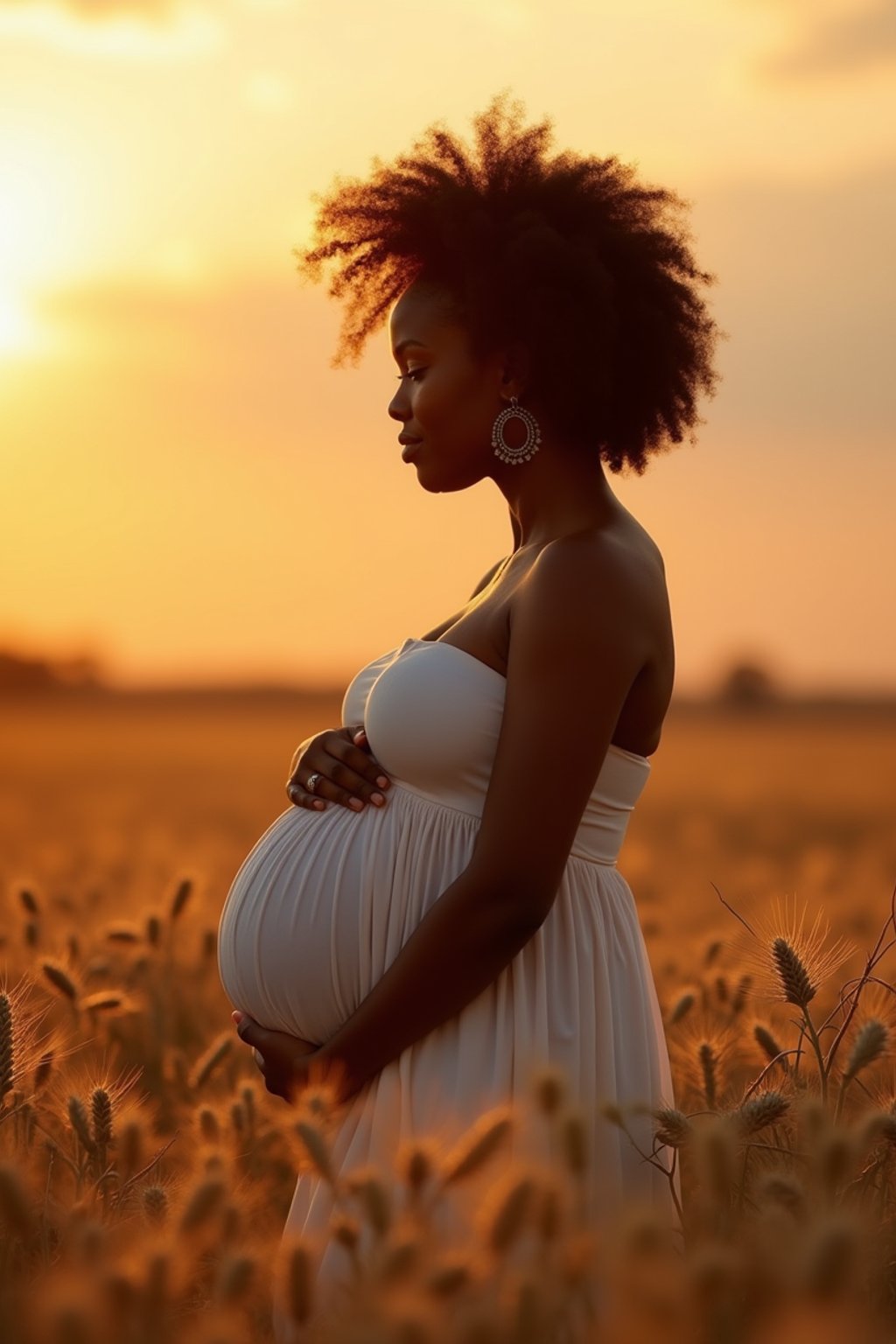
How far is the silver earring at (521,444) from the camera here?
3.35 m

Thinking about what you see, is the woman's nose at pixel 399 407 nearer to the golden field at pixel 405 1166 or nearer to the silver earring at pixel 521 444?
the silver earring at pixel 521 444

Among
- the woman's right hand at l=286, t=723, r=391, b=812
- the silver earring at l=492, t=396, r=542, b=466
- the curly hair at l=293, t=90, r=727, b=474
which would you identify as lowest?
the woman's right hand at l=286, t=723, r=391, b=812

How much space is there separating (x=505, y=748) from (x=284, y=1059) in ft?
2.64

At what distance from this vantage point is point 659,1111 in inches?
108

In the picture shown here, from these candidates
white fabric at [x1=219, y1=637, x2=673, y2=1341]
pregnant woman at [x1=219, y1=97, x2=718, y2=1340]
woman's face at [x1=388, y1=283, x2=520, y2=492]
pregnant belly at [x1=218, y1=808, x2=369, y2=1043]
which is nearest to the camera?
pregnant woman at [x1=219, y1=97, x2=718, y2=1340]

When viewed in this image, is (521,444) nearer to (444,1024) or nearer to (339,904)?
(339,904)

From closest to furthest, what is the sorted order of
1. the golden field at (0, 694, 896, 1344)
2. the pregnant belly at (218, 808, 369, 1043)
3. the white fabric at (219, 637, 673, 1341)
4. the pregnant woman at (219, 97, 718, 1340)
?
the golden field at (0, 694, 896, 1344)
the pregnant woman at (219, 97, 718, 1340)
the white fabric at (219, 637, 673, 1341)
the pregnant belly at (218, 808, 369, 1043)

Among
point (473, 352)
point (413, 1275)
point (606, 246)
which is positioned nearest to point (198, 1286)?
point (413, 1275)

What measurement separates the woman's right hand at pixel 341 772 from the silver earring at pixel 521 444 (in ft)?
2.01

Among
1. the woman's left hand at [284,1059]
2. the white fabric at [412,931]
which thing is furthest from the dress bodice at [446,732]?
the woman's left hand at [284,1059]

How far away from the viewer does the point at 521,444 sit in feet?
11.0

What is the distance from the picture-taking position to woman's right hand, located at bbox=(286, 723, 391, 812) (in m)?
3.28

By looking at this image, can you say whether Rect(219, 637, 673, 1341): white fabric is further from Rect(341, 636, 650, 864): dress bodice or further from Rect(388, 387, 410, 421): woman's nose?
Rect(388, 387, 410, 421): woman's nose

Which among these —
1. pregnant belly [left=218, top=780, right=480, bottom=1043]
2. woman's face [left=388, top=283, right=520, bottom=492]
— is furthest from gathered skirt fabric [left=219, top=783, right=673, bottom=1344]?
woman's face [left=388, top=283, right=520, bottom=492]
